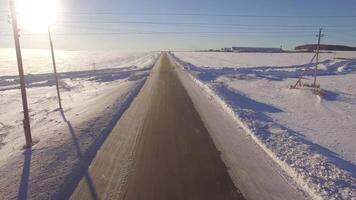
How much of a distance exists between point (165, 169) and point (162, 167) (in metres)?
0.18

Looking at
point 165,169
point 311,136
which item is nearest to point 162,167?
point 165,169

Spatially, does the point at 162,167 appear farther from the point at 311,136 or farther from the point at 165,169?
the point at 311,136

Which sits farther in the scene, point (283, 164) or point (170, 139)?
point (170, 139)

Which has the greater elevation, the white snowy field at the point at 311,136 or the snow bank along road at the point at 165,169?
the snow bank along road at the point at 165,169

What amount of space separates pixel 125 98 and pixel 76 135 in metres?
9.48

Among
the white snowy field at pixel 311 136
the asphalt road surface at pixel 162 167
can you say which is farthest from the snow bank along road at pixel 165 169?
the white snowy field at pixel 311 136

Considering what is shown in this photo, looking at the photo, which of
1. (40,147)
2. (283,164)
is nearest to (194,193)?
(283,164)

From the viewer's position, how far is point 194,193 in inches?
305

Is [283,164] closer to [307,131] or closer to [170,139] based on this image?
[170,139]

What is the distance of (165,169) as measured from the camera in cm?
916

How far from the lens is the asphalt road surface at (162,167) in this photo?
7770 mm

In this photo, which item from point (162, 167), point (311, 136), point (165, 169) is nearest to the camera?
point (165, 169)

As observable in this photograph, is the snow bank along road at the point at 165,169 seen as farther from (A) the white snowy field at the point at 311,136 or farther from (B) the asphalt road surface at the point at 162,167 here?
(A) the white snowy field at the point at 311,136

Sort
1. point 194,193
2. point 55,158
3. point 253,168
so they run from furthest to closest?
point 55,158
point 253,168
point 194,193
